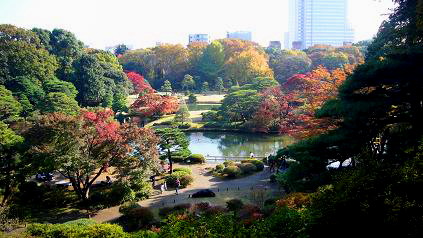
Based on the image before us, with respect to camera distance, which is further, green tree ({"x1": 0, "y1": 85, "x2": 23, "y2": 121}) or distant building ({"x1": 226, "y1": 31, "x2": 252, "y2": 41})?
distant building ({"x1": 226, "y1": 31, "x2": 252, "y2": 41})

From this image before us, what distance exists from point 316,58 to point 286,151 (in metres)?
52.6

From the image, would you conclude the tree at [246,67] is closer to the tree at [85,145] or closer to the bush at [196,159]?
the bush at [196,159]

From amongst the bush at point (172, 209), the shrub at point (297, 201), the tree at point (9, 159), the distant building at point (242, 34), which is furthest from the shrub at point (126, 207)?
the distant building at point (242, 34)

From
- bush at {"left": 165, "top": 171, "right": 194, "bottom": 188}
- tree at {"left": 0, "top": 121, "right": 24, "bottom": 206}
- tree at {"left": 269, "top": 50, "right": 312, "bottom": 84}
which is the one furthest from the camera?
tree at {"left": 269, "top": 50, "right": 312, "bottom": 84}

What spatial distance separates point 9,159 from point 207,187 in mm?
10070

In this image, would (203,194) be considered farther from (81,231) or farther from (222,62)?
(222,62)

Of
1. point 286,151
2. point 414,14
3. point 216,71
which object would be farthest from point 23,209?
point 216,71

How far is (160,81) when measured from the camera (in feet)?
224

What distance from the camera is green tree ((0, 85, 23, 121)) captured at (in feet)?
93.1

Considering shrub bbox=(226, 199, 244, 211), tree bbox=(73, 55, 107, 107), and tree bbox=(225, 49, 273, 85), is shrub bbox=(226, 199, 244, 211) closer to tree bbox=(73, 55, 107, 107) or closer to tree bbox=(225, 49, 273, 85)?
tree bbox=(73, 55, 107, 107)

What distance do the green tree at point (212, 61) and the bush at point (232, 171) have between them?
42792 mm

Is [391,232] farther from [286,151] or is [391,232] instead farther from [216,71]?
[216,71]

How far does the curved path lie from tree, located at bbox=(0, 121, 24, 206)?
4.50m

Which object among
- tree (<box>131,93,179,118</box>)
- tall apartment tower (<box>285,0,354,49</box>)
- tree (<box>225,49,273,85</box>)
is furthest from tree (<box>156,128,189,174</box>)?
tall apartment tower (<box>285,0,354,49</box>)
